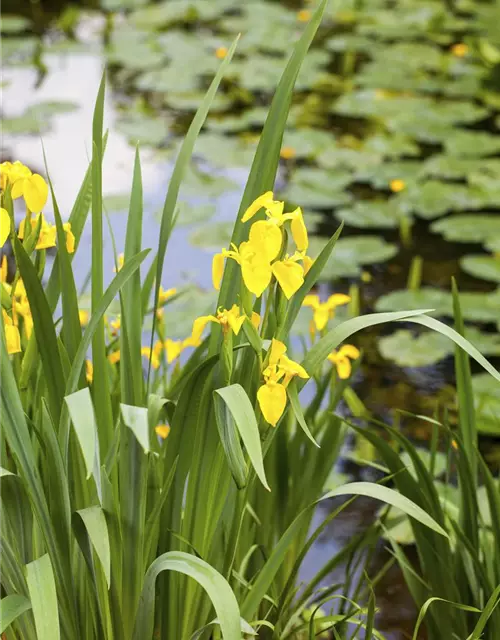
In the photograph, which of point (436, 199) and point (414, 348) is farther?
point (436, 199)

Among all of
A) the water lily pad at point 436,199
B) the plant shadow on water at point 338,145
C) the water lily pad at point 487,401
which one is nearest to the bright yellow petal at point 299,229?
the plant shadow on water at point 338,145

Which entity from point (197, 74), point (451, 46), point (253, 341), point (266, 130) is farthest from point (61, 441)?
point (451, 46)

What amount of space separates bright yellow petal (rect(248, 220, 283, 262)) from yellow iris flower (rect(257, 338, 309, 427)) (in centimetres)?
7

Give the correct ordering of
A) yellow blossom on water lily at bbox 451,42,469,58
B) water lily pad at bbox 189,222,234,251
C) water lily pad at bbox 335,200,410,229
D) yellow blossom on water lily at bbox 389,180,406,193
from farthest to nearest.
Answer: yellow blossom on water lily at bbox 451,42,469,58 < yellow blossom on water lily at bbox 389,180,406,193 < water lily pad at bbox 335,200,410,229 < water lily pad at bbox 189,222,234,251

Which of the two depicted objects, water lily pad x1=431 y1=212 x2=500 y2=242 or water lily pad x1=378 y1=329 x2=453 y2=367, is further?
water lily pad x1=431 y1=212 x2=500 y2=242

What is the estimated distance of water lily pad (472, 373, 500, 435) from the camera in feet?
4.75

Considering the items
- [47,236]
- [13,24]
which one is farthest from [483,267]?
[13,24]

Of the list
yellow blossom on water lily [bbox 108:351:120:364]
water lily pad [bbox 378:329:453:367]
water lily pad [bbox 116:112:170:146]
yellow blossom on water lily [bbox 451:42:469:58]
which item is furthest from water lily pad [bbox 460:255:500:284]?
yellow blossom on water lily [bbox 451:42:469:58]

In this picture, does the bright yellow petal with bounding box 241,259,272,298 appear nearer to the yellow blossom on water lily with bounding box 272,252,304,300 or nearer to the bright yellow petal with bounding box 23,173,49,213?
the yellow blossom on water lily with bounding box 272,252,304,300

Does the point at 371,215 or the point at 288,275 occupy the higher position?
the point at 288,275

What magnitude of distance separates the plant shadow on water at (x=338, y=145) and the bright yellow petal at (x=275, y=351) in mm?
659

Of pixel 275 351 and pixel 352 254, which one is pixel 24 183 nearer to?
pixel 275 351

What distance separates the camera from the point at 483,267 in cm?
198

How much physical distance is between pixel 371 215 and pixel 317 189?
19 centimetres
